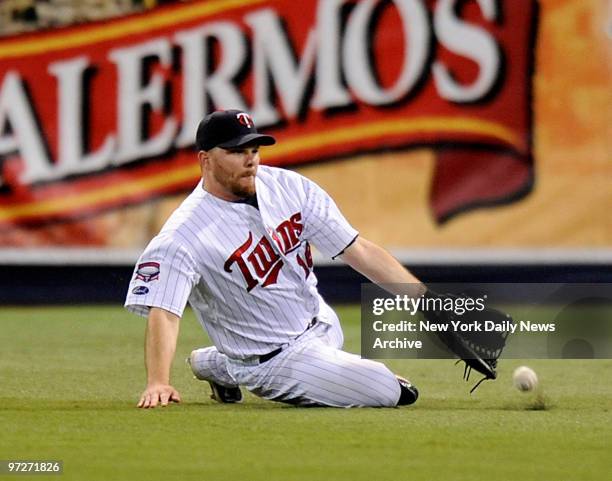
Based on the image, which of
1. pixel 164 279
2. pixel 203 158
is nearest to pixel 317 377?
pixel 164 279

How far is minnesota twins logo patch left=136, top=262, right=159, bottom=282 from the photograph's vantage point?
662cm

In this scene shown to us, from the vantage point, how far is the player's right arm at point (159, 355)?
21.2 ft

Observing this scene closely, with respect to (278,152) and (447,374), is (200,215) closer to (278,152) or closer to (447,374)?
(447,374)

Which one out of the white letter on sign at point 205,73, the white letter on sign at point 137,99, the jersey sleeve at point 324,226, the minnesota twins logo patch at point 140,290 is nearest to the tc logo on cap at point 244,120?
the jersey sleeve at point 324,226

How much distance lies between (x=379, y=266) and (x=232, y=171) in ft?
2.76

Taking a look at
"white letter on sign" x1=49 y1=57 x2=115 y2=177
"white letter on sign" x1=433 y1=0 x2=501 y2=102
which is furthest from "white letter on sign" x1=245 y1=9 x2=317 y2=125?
"white letter on sign" x1=49 y1=57 x2=115 y2=177

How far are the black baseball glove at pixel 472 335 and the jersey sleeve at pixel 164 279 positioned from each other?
116cm

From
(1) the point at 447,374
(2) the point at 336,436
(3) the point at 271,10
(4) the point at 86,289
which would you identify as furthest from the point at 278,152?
(2) the point at 336,436

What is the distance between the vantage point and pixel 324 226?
23.1ft

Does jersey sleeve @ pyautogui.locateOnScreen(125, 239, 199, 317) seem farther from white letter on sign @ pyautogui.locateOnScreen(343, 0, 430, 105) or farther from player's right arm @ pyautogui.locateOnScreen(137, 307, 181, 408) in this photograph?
white letter on sign @ pyautogui.locateOnScreen(343, 0, 430, 105)

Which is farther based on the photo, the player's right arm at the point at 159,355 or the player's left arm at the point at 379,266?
the player's left arm at the point at 379,266

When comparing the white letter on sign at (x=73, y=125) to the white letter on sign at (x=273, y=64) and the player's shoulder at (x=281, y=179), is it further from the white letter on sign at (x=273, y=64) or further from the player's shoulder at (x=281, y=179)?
the player's shoulder at (x=281, y=179)

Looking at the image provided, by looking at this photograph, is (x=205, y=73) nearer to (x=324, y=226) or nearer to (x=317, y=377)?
(x=324, y=226)

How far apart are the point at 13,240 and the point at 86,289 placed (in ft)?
2.64
